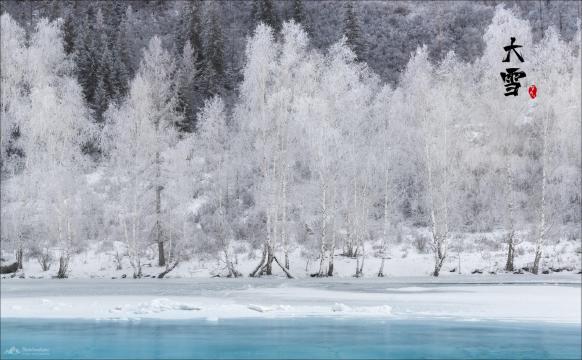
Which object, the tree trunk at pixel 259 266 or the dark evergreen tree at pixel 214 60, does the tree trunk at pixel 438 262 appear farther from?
the dark evergreen tree at pixel 214 60

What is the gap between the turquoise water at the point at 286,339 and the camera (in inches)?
438

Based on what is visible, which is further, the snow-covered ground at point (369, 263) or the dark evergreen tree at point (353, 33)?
the dark evergreen tree at point (353, 33)

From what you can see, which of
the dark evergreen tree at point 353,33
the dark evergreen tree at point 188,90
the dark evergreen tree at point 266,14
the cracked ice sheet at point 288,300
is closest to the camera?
the cracked ice sheet at point 288,300

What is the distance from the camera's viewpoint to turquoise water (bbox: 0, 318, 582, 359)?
11.1 meters

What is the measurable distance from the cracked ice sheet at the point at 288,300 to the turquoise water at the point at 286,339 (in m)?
0.96

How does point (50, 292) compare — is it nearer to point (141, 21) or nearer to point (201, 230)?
point (201, 230)

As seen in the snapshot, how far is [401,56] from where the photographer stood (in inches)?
1944

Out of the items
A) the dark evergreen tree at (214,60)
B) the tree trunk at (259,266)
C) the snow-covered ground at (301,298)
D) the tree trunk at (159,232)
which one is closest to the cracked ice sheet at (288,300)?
the snow-covered ground at (301,298)

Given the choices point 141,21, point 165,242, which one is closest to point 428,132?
point 165,242

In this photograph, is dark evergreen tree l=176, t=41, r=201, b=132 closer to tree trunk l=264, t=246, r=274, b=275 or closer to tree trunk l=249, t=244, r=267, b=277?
tree trunk l=249, t=244, r=267, b=277

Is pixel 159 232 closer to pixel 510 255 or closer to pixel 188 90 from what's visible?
pixel 510 255

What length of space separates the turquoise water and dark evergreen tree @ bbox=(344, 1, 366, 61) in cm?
3198

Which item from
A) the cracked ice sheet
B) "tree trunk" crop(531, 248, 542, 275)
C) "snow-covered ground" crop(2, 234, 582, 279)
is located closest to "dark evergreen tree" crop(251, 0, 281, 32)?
"snow-covered ground" crop(2, 234, 582, 279)

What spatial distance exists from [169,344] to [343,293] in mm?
8553
